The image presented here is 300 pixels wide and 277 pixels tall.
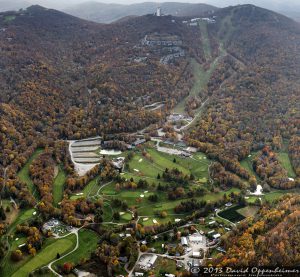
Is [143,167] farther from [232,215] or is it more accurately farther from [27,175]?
[27,175]

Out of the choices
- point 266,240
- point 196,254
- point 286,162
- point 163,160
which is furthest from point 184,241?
point 286,162

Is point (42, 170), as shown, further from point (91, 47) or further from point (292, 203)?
point (91, 47)

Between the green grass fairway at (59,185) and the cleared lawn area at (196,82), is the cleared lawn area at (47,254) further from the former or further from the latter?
the cleared lawn area at (196,82)

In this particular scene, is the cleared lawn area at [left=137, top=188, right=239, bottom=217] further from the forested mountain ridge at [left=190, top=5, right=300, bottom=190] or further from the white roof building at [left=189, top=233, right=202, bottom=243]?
the forested mountain ridge at [left=190, top=5, right=300, bottom=190]

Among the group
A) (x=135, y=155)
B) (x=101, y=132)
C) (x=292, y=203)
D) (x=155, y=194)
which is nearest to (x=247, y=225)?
(x=292, y=203)

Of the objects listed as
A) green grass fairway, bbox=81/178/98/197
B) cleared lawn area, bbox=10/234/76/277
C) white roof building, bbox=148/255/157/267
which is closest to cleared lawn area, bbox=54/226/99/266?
cleared lawn area, bbox=10/234/76/277

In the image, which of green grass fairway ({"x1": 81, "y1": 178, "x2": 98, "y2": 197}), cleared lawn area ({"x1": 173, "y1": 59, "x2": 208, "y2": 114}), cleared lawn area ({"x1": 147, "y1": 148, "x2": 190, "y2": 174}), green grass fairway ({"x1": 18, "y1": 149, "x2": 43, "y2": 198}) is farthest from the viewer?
cleared lawn area ({"x1": 173, "y1": 59, "x2": 208, "y2": 114})

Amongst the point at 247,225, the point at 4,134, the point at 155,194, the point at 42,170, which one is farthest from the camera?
the point at 4,134
